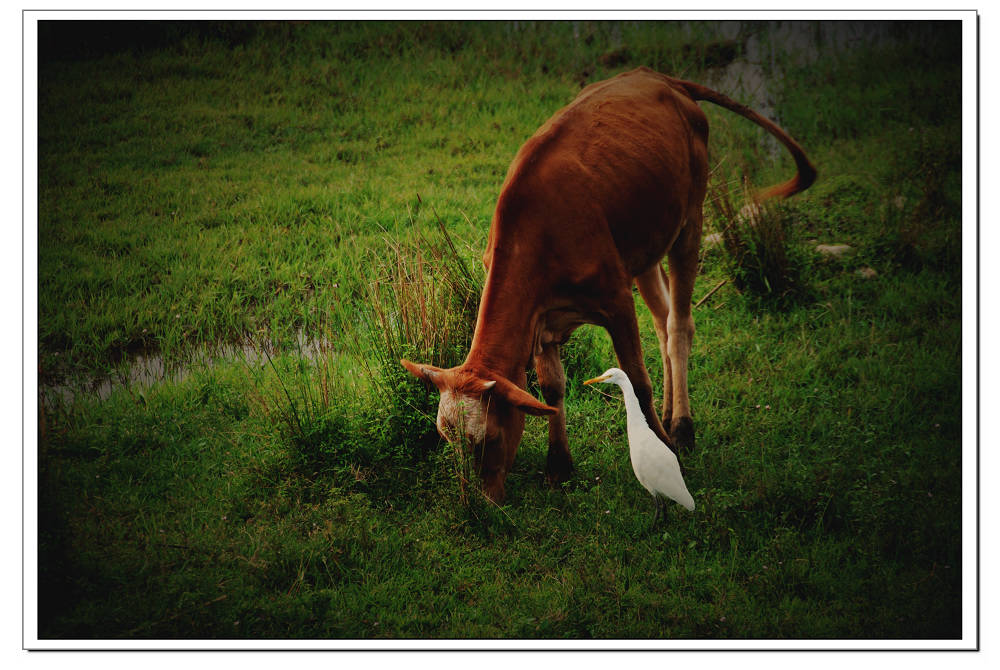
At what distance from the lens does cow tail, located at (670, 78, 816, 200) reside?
4510 millimetres

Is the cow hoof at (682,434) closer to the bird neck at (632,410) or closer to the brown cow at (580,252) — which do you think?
the brown cow at (580,252)

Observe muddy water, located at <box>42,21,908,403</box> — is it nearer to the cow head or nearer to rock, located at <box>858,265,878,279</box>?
rock, located at <box>858,265,878,279</box>

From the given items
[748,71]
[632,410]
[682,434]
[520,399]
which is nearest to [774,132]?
[748,71]

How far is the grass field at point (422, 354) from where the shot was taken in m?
3.41

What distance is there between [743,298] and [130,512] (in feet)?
11.8

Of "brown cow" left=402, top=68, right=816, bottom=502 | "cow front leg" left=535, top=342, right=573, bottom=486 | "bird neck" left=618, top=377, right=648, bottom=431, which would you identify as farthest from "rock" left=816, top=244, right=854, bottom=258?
"bird neck" left=618, top=377, right=648, bottom=431

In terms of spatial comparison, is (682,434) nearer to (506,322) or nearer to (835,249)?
(506,322)

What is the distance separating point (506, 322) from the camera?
11.6 feet

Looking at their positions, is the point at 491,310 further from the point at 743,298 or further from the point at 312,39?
the point at 743,298

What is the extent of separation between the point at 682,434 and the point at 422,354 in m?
1.35

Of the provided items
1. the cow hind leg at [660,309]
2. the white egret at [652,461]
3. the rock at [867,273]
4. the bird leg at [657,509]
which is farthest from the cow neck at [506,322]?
the rock at [867,273]

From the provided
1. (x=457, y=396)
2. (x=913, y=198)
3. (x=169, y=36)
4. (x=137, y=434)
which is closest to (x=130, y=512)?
(x=137, y=434)

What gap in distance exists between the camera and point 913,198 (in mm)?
5668

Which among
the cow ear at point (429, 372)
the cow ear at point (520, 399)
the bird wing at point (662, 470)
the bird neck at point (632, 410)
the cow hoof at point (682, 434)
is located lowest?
the cow hoof at point (682, 434)
